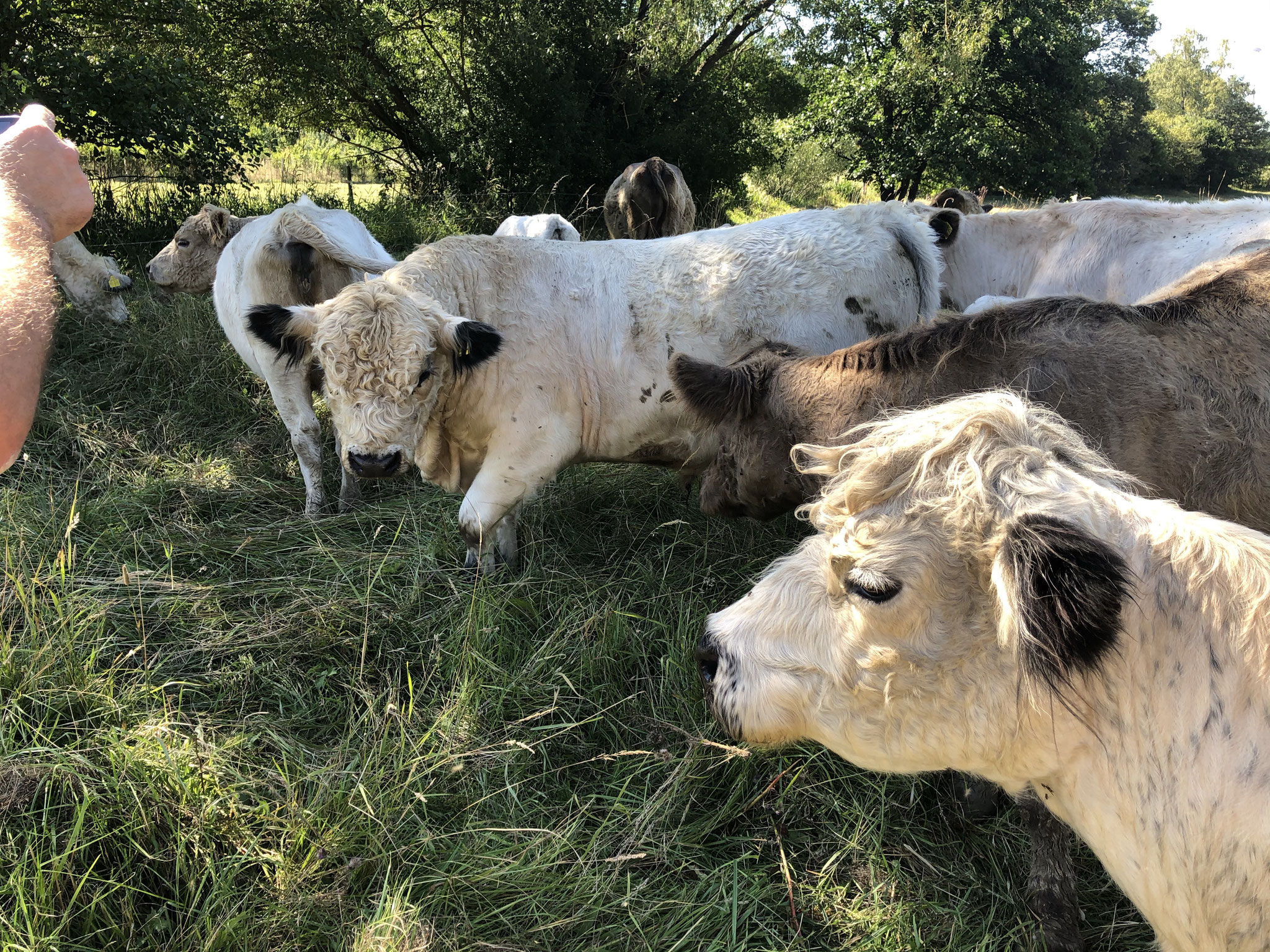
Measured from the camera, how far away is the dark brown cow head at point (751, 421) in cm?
384

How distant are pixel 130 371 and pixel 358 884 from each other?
20.9 feet

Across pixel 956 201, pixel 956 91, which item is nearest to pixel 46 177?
pixel 956 201

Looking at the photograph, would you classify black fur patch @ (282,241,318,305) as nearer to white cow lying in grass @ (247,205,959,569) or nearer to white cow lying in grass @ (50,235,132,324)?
white cow lying in grass @ (247,205,959,569)

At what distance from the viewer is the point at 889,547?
1.73 meters

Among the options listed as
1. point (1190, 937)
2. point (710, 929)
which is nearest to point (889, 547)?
point (1190, 937)

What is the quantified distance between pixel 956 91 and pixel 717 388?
76.8 feet

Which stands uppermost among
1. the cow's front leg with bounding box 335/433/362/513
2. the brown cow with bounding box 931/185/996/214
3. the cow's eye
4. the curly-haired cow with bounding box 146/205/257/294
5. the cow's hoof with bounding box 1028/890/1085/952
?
the brown cow with bounding box 931/185/996/214

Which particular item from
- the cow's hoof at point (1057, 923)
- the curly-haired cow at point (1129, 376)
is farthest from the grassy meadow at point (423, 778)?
the curly-haired cow at point (1129, 376)

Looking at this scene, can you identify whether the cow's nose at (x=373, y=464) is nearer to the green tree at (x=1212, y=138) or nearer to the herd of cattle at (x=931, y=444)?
the herd of cattle at (x=931, y=444)

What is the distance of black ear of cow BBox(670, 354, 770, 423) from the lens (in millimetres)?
3867

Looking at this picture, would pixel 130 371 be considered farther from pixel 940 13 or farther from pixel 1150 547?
pixel 940 13

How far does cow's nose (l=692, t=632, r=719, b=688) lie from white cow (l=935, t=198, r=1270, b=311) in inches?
172

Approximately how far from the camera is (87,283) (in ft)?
26.8

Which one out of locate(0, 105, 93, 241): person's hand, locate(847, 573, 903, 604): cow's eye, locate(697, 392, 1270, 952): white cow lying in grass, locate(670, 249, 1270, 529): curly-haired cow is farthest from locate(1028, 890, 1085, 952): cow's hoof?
locate(0, 105, 93, 241): person's hand
